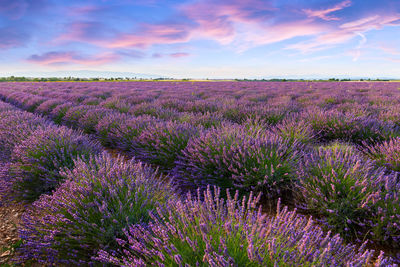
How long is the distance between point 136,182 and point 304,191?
170 cm

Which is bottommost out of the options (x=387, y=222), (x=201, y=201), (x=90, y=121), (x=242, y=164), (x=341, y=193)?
(x=201, y=201)

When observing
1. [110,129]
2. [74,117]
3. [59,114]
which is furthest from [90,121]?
[59,114]

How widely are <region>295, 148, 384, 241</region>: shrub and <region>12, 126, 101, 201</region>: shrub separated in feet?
8.29

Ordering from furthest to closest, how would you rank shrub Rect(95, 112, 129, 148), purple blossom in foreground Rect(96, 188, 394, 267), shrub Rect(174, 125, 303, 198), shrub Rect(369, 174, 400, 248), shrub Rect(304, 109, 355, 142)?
shrub Rect(95, 112, 129, 148) → shrub Rect(304, 109, 355, 142) → shrub Rect(174, 125, 303, 198) → shrub Rect(369, 174, 400, 248) → purple blossom in foreground Rect(96, 188, 394, 267)

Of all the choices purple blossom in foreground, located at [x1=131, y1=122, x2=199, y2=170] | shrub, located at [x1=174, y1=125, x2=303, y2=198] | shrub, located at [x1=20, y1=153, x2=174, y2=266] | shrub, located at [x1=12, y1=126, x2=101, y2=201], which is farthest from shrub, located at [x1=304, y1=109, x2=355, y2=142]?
shrub, located at [x1=12, y1=126, x2=101, y2=201]

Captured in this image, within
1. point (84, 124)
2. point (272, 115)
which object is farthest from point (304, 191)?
point (84, 124)

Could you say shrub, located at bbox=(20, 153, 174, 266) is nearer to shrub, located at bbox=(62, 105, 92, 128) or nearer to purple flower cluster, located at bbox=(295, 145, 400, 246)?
purple flower cluster, located at bbox=(295, 145, 400, 246)

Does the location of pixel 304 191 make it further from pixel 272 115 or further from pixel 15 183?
pixel 272 115

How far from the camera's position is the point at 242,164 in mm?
2826

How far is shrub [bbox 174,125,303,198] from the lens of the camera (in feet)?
8.87

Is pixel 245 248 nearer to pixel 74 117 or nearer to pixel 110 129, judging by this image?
pixel 110 129

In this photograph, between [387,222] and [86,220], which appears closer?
[86,220]

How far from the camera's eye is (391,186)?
2.21 metres

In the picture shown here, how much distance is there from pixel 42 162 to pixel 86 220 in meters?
1.56
